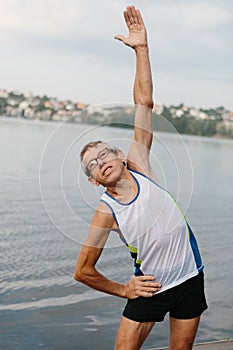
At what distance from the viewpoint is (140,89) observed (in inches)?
130

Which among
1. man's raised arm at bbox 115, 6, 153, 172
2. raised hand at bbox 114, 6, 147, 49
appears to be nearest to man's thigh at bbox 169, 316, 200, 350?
man's raised arm at bbox 115, 6, 153, 172

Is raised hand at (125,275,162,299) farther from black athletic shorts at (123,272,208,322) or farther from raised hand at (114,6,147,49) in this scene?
raised hand at (114,6,147,49)

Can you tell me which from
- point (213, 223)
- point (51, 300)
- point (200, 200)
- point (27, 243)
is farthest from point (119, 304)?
point (200, 200)

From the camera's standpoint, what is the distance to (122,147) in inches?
122

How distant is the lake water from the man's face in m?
0.10

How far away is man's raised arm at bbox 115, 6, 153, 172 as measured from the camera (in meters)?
3.15

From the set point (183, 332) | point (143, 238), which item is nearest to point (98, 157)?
point (143, 238)

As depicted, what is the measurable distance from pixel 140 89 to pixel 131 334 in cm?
114

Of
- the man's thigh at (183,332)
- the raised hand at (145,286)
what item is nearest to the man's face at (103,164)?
the raised hand at (145,286)

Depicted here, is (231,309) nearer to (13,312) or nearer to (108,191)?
(13,312)

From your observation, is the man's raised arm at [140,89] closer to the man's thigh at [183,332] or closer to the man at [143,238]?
the man at [143,238]

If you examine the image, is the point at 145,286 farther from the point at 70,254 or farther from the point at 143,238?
the point at 70,254

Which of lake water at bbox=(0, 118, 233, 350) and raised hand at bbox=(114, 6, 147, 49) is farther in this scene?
raised hand at bbox=(114, 6, 147, 49)

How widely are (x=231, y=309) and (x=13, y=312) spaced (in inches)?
88.0
